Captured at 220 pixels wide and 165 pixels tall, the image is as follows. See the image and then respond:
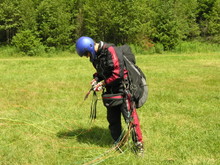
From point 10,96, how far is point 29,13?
1163 inches

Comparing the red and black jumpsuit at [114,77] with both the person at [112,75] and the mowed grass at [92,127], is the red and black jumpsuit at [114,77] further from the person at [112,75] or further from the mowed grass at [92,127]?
the mowed grass at [92,127]

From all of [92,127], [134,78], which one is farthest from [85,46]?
[92,127]

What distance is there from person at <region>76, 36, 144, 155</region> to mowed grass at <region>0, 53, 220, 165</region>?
0.62m

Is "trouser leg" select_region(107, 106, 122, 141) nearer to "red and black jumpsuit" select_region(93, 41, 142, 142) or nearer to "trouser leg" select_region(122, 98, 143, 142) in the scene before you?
"red and black jumpsuit" select_region(93, 41, 142, 142)

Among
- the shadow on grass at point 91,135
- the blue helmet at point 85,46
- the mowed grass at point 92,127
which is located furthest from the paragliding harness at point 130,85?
the shadow on grass at point 91,135

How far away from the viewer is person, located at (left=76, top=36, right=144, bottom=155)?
13.7 feet

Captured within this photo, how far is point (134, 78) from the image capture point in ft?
14.5

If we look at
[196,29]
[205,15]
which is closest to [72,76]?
[196,29]

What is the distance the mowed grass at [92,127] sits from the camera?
4.64 meters

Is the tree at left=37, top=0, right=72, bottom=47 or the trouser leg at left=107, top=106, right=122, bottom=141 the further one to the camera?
the tree at left=37, top=0, right=72, bottom=47

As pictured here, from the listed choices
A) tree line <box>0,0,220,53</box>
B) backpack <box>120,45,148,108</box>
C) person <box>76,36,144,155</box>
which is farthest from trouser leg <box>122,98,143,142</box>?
tree line <box>0,0,220,53</box>

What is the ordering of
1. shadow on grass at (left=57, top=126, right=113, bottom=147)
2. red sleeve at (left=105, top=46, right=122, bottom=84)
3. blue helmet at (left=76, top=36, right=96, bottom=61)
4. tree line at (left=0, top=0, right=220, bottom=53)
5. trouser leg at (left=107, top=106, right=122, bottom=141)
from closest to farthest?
red sleeve at (left=105, top=46, right=122, bottom=84) < blue helmet at (left=76, top=36, right=96, bottom=61) < trouser leg at (left=107, top=106, right=122, bottom=141) < shadow on grass at (left=57, top=126, right=113, bottom=147) < tree line at (left=0, top=0, right=220, bottom=53)

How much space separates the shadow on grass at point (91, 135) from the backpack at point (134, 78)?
53.2 inches

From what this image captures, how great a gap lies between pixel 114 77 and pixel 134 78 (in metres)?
0.42
